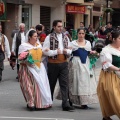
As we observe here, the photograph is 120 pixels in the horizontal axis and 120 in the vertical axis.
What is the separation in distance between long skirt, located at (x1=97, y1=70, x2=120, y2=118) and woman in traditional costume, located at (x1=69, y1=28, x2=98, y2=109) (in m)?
1.49

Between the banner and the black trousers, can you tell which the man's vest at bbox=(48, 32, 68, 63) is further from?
the banner

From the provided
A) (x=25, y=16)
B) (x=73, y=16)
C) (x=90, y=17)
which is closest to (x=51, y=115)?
(x=25, y=16)

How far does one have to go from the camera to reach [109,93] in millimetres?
7957

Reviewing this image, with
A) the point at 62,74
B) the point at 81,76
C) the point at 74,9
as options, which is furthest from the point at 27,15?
the point at 62,74

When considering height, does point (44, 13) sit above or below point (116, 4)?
below

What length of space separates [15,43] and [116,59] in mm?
6581

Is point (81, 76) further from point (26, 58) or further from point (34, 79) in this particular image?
point (26, 58)

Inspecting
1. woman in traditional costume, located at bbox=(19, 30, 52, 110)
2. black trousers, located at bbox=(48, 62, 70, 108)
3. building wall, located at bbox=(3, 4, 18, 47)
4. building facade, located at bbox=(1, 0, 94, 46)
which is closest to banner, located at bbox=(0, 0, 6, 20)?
building facade, located at bbox=(1, 0, 94, 46)

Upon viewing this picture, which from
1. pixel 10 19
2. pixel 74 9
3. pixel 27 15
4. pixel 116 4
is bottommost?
pixel 10 19

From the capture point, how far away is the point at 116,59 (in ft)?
26.6

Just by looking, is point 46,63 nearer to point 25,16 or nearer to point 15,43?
point 15,43

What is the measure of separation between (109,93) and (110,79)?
9.9 inches

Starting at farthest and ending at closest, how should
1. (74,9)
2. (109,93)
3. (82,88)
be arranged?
1. (74,9)
2. (82,88)
3. (109,93)

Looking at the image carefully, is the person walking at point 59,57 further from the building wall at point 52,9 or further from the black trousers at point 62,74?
the building wall at point 52,9
